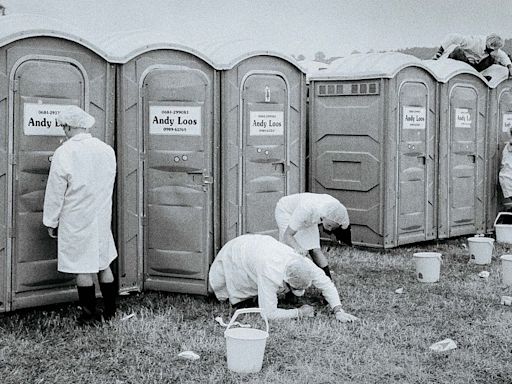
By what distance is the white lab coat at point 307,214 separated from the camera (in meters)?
7.31

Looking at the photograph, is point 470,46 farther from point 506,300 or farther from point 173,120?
point 173,120

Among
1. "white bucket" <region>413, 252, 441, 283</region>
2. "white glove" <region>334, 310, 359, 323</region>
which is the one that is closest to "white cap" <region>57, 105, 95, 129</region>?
"white glove" <region>334, 310, 359, 323</region>

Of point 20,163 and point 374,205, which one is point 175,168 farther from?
point 374,205

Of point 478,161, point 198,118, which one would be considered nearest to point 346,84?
point 478,161

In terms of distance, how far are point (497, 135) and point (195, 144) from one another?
618 centimetres

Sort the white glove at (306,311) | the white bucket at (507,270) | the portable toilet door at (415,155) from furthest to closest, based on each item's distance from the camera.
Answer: the portable toilet door at (415,155) < the white bucket at (507,270) < the white glove at (306,311)

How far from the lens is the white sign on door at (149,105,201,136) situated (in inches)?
295

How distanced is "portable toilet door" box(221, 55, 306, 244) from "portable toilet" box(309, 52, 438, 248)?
187cm

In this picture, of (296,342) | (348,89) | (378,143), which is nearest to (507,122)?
(378,143)

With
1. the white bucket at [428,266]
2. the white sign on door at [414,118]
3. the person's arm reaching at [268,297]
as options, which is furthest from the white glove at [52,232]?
the white sign on door at [414,118]

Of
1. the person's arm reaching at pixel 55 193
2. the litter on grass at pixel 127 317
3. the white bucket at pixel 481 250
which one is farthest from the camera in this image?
the white bucket at pixel 481 250

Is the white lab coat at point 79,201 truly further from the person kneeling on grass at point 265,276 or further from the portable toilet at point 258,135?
the portable toilet at point 258,135

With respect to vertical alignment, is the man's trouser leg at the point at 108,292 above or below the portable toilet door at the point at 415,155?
below

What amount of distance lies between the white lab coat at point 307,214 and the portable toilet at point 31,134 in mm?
2136
